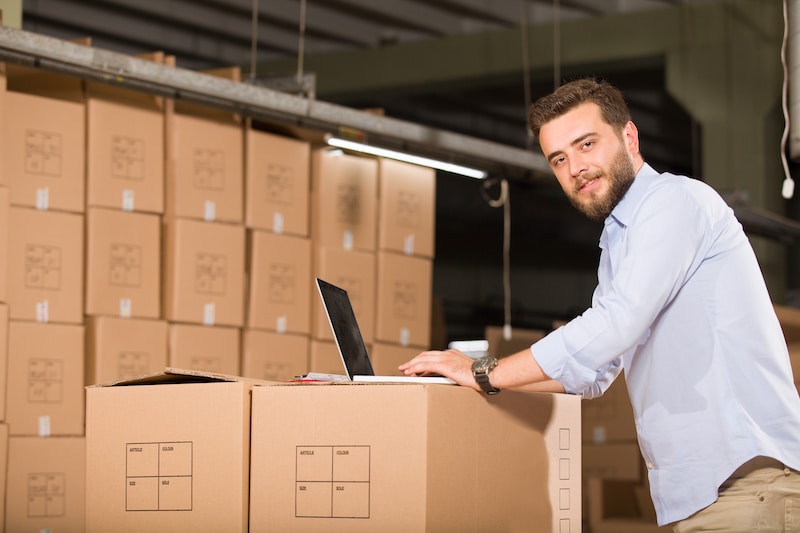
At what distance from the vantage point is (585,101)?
219cm

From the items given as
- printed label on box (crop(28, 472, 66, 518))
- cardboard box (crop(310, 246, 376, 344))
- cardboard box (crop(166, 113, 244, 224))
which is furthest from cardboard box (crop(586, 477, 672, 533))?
printed label on box (crop(28, 472, 66, 518))

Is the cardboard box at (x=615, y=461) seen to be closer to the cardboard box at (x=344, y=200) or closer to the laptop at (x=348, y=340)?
the cardboard box at (x=344, y=200)

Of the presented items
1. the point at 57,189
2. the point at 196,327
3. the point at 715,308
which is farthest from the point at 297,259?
the point at 715,308

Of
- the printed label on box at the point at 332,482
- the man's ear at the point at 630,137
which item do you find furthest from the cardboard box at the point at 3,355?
the man's ear at the point at 630,137

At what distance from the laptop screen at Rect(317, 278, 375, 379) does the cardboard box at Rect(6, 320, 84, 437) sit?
2.31 metres

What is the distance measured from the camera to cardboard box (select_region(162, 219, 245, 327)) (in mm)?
4801

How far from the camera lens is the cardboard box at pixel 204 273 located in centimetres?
480

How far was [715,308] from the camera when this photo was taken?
77.9 inches

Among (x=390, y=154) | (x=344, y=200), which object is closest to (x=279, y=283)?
(x=344, y=200)

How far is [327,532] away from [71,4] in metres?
5.96

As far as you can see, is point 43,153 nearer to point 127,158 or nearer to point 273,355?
point 127,158

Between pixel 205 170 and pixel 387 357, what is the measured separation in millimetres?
1362

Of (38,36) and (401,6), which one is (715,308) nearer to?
(38,36)

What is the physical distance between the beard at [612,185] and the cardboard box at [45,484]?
2.96 m
